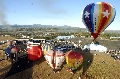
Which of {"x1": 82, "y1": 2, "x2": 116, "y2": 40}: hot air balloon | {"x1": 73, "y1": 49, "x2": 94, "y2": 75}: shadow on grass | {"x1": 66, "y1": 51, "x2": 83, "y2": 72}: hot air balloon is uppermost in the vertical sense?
{"x1": 82, "y1": 2, "x2": 116, "y2": 40}: hot air balloon

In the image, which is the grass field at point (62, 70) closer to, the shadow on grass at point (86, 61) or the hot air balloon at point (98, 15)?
the shadow on grass at point (86, 61)

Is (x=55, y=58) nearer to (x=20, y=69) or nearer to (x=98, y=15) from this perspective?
(x=20, y=69)

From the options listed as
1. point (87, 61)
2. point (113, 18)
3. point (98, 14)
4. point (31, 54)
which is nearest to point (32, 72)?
point (31, 54)

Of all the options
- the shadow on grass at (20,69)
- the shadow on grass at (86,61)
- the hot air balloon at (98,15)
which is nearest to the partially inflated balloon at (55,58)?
the shadow on grass at (86,61)

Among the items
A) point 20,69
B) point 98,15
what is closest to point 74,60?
point 20,69

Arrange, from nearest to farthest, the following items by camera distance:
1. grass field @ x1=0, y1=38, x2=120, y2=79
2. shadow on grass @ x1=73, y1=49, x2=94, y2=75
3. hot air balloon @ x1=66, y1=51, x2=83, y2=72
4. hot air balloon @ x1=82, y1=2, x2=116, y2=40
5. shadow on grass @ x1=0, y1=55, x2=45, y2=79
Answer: hot air balloon @ x1=66, y1=51, x2=83, y2=72 < shadow on grass @ x1=0, y1=55, x2=45, y2=79 < grass field @ x1=0, y1=38, x2=120, y2=79 < shadow on grass @ x1=73, y1=49, x2=94, y2=75 < hot air balloon @ x1=82, y1=2, x2=116, y2=40

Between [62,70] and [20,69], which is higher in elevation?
[62,70]

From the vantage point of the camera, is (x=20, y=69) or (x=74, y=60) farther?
(x=20, y=69)

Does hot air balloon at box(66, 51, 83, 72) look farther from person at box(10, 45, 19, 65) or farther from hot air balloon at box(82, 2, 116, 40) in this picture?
person at box(10, 45, 19, 65)

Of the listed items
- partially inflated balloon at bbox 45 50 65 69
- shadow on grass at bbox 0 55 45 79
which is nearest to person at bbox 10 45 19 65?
shadow on grass at bbox 0 55 45 79
